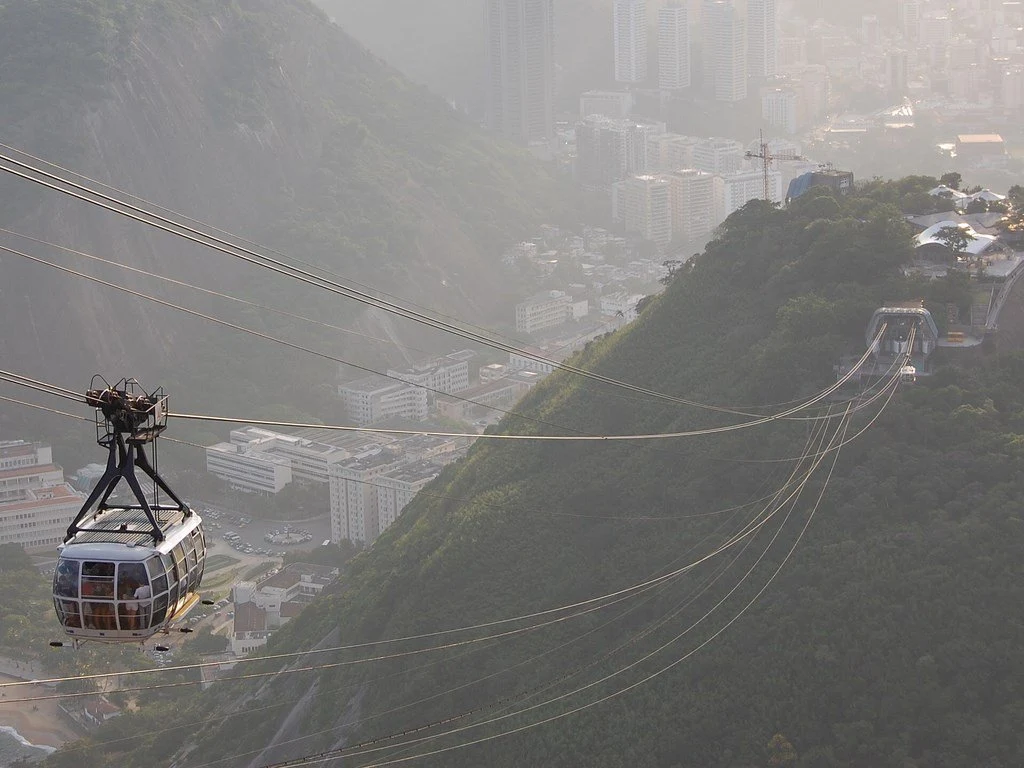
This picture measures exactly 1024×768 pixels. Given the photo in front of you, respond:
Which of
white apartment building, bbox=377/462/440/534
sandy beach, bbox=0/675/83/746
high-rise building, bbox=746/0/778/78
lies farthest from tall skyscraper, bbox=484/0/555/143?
sandy beach, bbox=0/675/83/746

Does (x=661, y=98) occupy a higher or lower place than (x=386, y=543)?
higher

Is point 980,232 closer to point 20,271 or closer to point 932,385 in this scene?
point 932,385

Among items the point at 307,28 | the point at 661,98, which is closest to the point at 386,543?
the point at 307,28

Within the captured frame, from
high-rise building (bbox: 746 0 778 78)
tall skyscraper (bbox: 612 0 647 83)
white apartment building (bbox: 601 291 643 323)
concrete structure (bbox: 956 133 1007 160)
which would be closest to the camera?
white apartment building (bbox: 601 291 643 323)

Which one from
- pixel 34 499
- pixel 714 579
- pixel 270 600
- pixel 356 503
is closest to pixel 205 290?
pixel 34 499

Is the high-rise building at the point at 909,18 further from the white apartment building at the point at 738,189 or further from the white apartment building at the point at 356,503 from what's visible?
the white apartment building at the point at 356,503

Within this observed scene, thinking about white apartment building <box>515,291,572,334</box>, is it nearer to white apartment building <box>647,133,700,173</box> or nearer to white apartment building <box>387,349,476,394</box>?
white apartment building <box>387,349,476,394</box>
